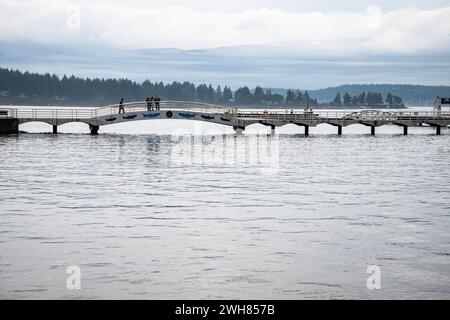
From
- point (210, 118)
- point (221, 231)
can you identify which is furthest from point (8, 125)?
point (221, 231)

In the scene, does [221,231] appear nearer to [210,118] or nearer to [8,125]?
[210,118]

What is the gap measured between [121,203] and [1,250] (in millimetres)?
9622

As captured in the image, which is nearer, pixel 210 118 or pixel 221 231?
pixel 221 231

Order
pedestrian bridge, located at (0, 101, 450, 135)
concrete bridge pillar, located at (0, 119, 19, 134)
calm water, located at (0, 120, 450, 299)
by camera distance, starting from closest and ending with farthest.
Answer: calm water, located at (0, 120, 450, 299) < pedestrian bridge, located at (0, 101, 450, 135) < concrete bridge pillar, located at (0, 119, 19, 134)

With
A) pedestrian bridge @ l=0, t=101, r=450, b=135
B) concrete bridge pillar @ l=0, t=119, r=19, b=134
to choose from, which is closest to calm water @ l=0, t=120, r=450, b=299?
pedestrian bridge @ l=0, t=101, r=450, b=135

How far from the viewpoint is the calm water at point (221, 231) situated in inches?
672

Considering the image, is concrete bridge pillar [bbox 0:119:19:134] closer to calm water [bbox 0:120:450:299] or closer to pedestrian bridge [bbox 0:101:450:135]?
pedestrian bridge [bbox 0:101:450:135]

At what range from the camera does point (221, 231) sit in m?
23.5

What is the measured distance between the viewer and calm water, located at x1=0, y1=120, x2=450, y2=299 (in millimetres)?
17078

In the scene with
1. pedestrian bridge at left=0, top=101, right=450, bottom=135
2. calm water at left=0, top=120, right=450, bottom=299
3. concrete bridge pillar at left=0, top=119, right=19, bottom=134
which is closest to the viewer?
calm water at left=0, top=120, right=450, bottom=299

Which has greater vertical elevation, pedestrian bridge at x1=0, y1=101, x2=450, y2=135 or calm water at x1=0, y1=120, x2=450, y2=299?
pedestrian bridge at x1=0, y1=101, x2=450, y2=135

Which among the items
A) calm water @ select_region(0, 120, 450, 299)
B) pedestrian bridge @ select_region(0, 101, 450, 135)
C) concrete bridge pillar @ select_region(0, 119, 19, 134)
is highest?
pedestrian bridge @ select_region(0, 101, 450, 135)

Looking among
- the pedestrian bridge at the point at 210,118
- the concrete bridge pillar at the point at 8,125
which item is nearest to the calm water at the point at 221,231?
the pedestrian bridge at the point at 210,118
